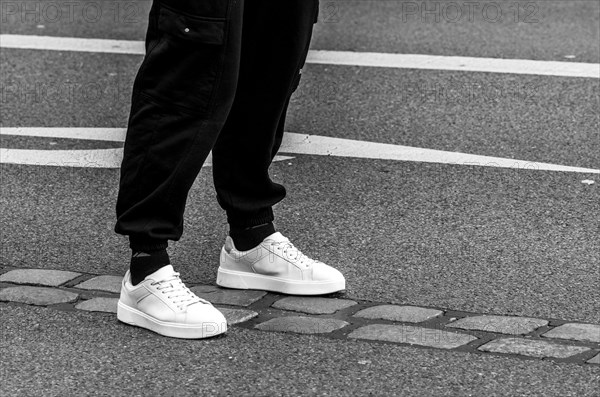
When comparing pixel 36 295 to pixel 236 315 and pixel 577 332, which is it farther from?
pixel 577 332

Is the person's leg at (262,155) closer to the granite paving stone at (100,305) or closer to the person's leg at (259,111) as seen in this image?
the person's leg at (259,111)

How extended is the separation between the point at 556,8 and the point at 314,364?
4.94 m

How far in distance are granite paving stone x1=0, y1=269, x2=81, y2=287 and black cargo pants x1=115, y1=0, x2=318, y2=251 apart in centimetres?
51

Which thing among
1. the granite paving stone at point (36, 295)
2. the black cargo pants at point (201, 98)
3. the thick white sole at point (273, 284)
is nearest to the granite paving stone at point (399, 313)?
the thick white sole at point (273, 284)

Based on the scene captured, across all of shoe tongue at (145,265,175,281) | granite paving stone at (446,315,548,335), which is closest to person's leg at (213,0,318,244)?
shoe tongue at (145,265,175,281)

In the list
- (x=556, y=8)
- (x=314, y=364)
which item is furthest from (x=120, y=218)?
(x=556, y=8)

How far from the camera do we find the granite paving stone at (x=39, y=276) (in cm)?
374

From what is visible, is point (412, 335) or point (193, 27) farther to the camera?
point (412, 335)

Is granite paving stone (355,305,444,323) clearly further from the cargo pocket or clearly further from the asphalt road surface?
the cargo pocket

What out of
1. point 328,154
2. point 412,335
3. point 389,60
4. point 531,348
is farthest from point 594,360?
point 389,60

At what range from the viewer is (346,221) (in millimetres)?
4266

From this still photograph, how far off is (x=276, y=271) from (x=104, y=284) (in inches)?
21.0

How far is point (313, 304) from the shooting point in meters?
3.57

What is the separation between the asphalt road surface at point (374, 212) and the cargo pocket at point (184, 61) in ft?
2.15
